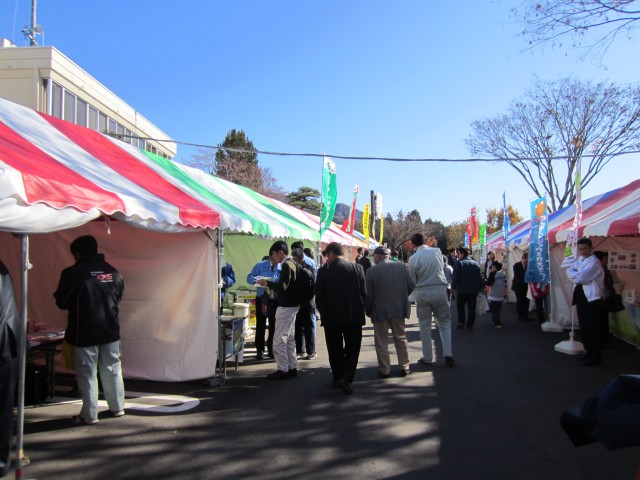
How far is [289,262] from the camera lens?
6023mm

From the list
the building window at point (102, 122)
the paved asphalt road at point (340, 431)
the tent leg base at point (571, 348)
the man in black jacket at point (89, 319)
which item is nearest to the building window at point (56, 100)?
the building window at point (102, 122)

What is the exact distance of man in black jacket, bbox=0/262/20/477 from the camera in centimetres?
315

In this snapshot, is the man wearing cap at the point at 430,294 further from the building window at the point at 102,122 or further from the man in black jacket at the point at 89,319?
the building window at the point at 102,122

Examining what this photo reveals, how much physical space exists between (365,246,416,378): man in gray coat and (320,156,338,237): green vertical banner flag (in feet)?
14.9

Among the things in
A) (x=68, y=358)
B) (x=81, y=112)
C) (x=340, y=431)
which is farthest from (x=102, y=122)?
(x=340, y=431)

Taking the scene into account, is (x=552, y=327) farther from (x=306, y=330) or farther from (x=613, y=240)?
(x=306, y=330)

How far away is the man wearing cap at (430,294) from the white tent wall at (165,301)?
113 inches

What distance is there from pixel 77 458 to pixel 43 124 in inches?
169

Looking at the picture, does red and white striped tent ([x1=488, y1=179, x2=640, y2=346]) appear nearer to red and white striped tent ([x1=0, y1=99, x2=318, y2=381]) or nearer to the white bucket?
red and white striped tent ([x1=0, y1=99, x2=318, y2=381])

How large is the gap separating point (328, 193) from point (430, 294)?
4.86 metres

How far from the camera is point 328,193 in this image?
10.8 m

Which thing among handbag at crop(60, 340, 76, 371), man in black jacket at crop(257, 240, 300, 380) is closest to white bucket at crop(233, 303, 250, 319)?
man in black jacket at crop(257, 240, 300, 380)

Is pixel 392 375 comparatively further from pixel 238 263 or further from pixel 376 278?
pixel 238 263

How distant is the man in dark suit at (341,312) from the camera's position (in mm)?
5449
